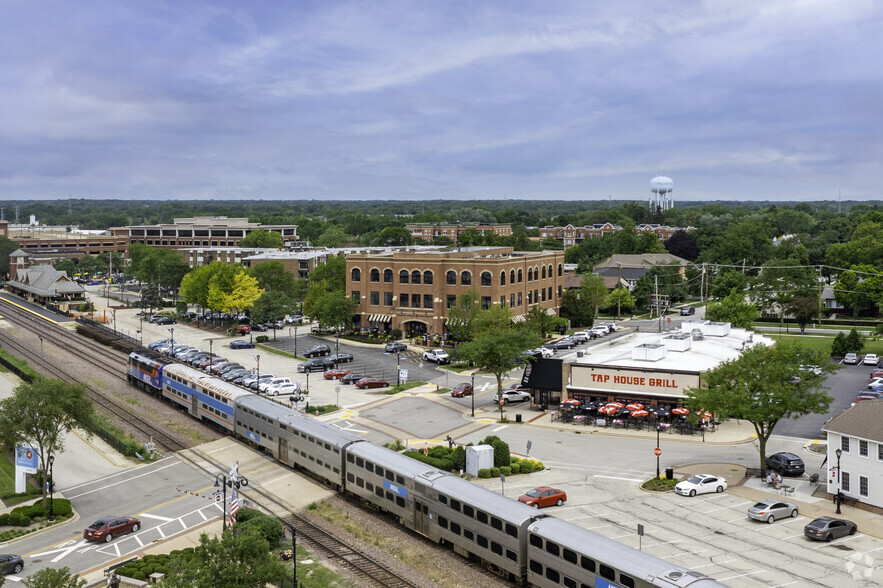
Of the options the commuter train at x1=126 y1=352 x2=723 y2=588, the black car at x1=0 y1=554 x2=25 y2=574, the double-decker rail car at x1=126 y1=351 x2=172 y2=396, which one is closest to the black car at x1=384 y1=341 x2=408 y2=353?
the double-decker rail car at x1=126 y1=351 x2=172 y2=396

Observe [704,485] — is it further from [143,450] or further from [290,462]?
[143,450]

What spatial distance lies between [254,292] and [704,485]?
84180 millimetres

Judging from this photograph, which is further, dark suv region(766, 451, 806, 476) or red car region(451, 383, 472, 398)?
red car region(451, 383, 472, 398)

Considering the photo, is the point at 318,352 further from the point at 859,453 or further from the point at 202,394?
the point at 859,453

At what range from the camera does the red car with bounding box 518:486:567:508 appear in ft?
138

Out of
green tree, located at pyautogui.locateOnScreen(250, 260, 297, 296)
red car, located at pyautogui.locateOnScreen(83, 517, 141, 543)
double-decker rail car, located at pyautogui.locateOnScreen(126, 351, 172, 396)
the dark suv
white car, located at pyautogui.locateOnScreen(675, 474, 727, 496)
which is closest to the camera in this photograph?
red car, located at pyautogui.locateOnScreen(83, 517, 141, 543)

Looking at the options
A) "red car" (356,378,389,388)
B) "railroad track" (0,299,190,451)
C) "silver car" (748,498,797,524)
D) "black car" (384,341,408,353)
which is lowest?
"railroad track" (0,299,190,451)

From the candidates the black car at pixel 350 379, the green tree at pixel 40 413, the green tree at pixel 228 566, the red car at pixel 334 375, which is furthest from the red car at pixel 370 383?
the green tree at pixel 228 566

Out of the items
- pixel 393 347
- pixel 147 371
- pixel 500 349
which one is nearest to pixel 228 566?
pixel 500 349

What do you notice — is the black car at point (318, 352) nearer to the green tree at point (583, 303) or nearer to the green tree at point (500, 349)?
the green tree at point (500, 349)

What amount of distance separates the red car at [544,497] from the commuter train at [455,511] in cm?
469

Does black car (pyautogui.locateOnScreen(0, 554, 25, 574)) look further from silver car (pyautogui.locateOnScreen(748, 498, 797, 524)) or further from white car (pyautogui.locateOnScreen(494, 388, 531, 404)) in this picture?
white car (pyautogui.locateOnScreen(494, 388, 531, 404))

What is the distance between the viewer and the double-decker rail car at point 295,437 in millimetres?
46219

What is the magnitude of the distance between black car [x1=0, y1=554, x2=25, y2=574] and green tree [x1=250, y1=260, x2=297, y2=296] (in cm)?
9062
